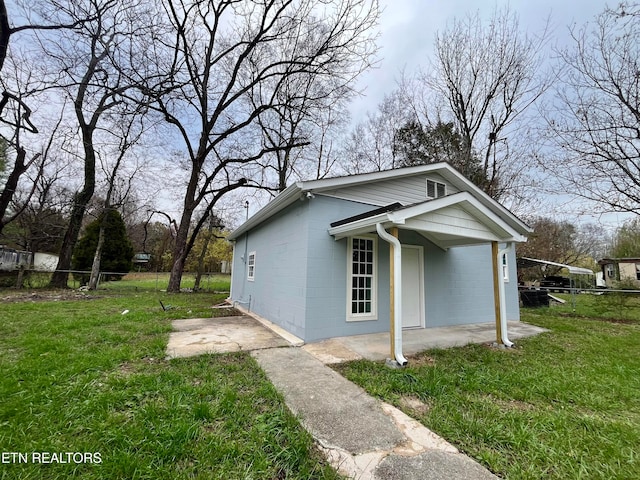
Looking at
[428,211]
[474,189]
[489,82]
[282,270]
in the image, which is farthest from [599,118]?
[282,270]

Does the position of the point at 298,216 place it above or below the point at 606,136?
below

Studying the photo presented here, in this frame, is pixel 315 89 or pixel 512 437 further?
pixel 315 89

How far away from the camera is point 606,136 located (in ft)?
29.3

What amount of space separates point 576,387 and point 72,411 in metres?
5.27

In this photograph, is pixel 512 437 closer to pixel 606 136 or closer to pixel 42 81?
pixel 606 136

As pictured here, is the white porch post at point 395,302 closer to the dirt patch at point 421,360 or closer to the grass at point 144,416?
the dirt patch at point 421,360

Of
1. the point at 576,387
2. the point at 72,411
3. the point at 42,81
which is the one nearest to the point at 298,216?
the point at 72,411

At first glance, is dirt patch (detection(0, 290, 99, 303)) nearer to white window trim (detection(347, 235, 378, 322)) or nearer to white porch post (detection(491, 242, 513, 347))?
white window trim (detection(347, 235, 378, 322))

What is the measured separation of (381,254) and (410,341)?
5.87ft

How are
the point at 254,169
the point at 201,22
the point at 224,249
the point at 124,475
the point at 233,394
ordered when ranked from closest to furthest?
the point at 124,475 → the point at 233,394 → the point at 201,22 → the point at 254,169 → the point at 224,249

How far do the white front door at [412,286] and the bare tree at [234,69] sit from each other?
27.3 ft

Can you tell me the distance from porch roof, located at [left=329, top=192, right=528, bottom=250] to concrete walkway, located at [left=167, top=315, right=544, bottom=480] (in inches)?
80.4

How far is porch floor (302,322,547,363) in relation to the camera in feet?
14.2

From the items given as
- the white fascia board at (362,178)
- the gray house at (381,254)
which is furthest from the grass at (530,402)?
the white fascia board at (362,178)
